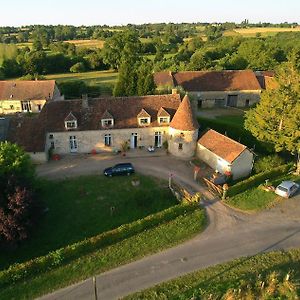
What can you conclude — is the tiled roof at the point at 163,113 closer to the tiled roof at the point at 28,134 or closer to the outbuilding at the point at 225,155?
the outbuilding at the point at 225,155

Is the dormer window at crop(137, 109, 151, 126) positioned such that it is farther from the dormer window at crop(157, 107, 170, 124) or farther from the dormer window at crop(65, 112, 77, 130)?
the dormer window at crop(65, 112, 77, 130)

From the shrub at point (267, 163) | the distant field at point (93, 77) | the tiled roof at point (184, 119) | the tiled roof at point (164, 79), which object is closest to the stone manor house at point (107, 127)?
the tiled roof at point (184, 119)

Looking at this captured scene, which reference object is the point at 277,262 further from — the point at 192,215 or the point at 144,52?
the point at 144,52

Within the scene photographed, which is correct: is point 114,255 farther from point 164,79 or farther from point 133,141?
point 164,79

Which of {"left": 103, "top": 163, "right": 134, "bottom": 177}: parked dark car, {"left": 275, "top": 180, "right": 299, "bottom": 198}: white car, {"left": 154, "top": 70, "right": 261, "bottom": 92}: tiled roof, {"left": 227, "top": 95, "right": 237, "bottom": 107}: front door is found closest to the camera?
{"left": 275, "top": 180, "right": 299, "bottom": 198}: white car

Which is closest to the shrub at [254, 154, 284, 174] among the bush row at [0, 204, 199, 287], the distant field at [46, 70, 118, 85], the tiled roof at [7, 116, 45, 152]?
the bush row at [0, 204, 199, 287]

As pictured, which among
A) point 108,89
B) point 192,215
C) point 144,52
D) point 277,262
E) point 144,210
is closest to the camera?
point 277,262

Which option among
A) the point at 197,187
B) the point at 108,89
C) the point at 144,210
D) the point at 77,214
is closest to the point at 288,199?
the point at 197,187
